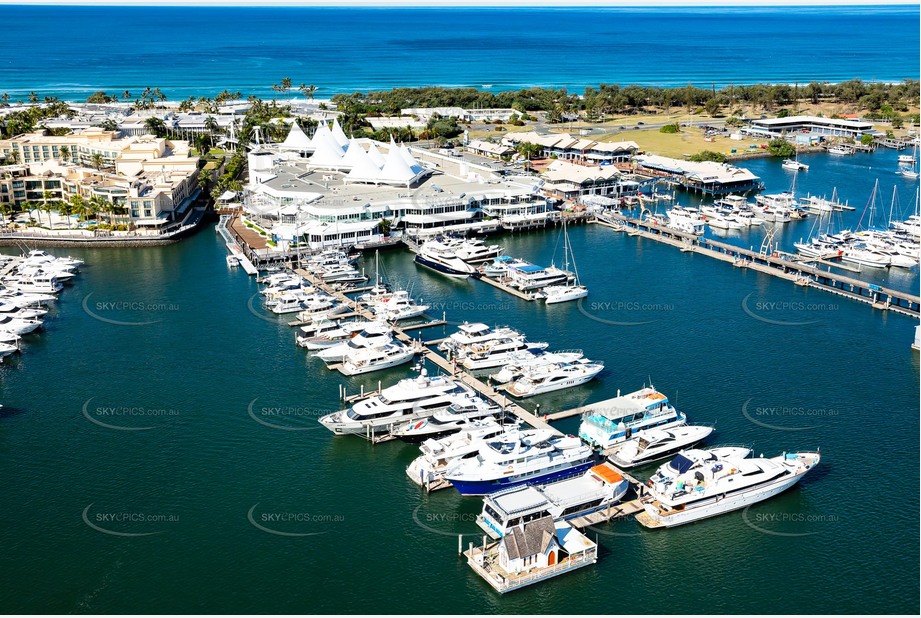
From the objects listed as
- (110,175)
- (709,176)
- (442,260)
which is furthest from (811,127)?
(110,175)

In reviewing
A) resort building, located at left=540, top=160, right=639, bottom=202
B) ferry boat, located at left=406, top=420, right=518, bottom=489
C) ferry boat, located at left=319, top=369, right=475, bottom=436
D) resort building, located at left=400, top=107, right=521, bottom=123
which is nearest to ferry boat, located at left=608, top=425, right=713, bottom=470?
ferry boat, located at left=406, top=420, right=518, bottom=489

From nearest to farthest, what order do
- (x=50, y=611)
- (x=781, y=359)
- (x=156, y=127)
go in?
(x=50, y=611) → (x=781, y=359) → (x=156, y=127)

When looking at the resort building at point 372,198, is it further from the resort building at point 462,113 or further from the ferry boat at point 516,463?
the resort building at point 462,113

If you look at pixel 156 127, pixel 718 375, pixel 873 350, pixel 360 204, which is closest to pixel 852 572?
pixel 718 375

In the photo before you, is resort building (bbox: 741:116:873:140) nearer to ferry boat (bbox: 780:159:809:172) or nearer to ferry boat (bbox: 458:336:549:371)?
ferry boat (bbox: 780:159:809:172)

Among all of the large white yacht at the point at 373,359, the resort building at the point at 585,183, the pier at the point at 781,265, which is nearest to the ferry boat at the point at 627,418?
the large white yacht at the point at 373,359

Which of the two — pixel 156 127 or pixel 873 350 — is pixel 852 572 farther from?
pixel 156 127
